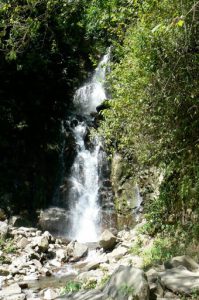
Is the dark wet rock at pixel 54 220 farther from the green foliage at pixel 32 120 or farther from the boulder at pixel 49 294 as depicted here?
the boulder at pixel 49 294

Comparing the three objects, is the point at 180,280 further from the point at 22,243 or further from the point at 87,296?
the point at 22,243

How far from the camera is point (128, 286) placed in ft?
14.2

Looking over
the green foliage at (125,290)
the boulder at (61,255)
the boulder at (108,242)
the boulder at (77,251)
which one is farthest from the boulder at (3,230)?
the green foliage at (125,290)

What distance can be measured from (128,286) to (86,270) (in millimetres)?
4653

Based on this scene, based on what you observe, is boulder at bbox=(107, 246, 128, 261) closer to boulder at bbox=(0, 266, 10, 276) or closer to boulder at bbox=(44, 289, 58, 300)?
boulder at bbox=(44, 289, 58, 300)

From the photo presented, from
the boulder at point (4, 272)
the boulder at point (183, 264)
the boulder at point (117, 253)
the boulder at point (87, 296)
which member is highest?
the boulder at point (117, 253)

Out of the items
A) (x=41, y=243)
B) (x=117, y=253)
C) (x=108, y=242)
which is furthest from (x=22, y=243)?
(x=117, y=253)

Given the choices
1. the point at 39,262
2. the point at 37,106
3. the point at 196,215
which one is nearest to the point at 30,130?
the point at 37,106

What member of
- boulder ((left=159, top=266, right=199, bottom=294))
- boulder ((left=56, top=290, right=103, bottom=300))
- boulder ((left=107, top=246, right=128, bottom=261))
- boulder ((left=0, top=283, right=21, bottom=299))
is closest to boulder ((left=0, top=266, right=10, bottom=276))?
boulder ((left=0, top=283, right=21, bottom=299))

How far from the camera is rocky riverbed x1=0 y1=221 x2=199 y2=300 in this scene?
451cm

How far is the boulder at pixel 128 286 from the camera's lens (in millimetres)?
4227

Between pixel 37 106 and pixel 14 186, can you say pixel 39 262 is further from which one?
pixel 37 106

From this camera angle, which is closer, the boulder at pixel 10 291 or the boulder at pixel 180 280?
the boulder at pixel 180 280

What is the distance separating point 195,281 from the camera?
4609 millimetres
